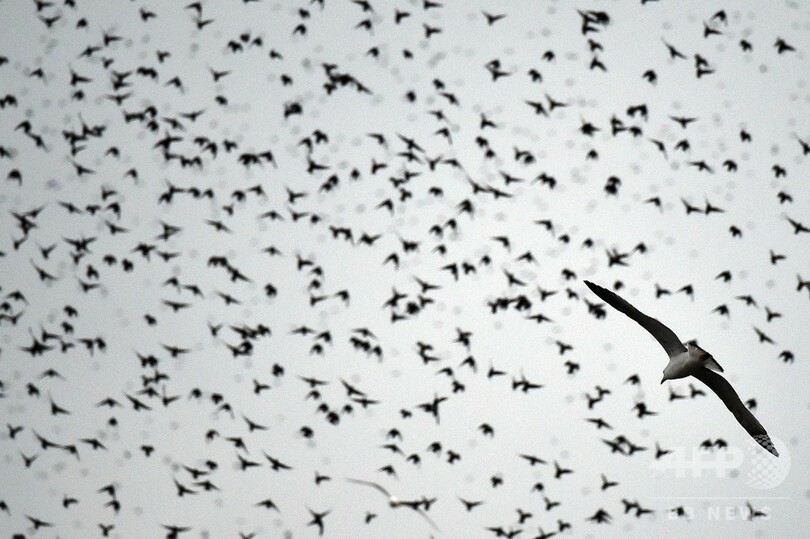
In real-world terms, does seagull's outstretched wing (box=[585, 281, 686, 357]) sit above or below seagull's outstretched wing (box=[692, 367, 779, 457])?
above

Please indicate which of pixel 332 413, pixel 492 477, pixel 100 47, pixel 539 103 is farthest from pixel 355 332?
pixel 100 47

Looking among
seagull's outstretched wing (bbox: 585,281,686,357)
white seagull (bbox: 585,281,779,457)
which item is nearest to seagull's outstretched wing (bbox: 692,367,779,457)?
white seagull (bbox: 585,281,779,457)

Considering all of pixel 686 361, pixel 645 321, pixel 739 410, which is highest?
pixel 645 321

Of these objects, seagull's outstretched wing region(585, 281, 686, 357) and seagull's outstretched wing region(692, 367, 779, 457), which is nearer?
seagull's outstretched wing region(585, 281, 686, 357)

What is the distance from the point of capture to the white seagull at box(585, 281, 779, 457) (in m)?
18.2

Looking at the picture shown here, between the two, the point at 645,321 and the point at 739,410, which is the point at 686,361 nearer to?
the point at 645,321

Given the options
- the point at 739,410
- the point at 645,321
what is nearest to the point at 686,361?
the point at 645,321

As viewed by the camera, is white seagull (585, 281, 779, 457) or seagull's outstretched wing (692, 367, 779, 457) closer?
white seagull (585, 281, 779, 457)

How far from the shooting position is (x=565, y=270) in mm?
39312

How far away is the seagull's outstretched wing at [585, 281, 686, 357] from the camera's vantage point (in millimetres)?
18211

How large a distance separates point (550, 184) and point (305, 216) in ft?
29.5

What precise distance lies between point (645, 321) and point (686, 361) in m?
0.89

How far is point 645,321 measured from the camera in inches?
719

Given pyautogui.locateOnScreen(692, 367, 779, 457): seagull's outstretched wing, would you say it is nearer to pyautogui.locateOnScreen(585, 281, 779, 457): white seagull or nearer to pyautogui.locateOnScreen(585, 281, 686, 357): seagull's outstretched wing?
pyautogui.locateOnScreen(585, 281, 779, 457): white seagull
